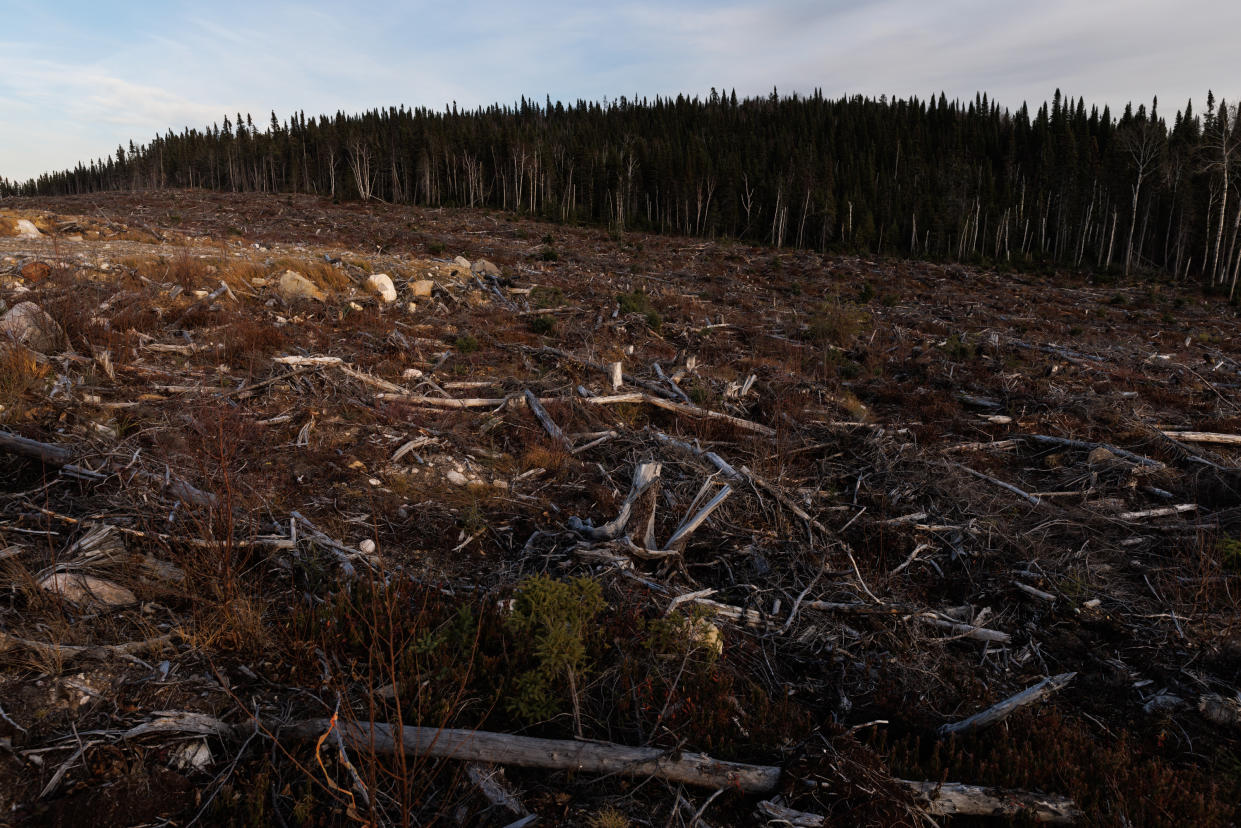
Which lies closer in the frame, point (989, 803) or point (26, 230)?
point (989, 803)

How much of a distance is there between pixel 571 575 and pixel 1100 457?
23.0ft

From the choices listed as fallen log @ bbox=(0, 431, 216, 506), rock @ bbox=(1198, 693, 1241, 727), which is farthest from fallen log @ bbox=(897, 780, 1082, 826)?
fallen log @ bbox=(0, 431, 216, 506)

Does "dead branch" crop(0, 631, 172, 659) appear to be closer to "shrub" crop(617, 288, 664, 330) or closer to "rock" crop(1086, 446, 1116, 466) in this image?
"rock" crop(1086, 446, 1116, 466)

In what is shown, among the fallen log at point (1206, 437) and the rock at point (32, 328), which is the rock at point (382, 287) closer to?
the rock at point (32, 328)

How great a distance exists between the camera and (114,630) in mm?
3271

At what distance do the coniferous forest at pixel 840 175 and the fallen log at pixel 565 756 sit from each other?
174 ft

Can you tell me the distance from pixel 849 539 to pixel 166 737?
520 centimetres

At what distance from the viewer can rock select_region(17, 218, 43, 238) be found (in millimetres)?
15932

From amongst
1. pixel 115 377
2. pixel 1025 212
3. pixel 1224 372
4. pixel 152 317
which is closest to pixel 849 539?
pixel 115 377

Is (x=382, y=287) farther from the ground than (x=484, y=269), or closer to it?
closer to it

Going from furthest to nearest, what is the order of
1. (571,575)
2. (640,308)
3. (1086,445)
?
(640,308) → (1086,445) → (571,575)

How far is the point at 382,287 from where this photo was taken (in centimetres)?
1292

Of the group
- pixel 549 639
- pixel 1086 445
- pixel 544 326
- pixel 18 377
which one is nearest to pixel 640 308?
pixel 544 326

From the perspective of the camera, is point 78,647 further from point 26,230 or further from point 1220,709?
point 26,230
